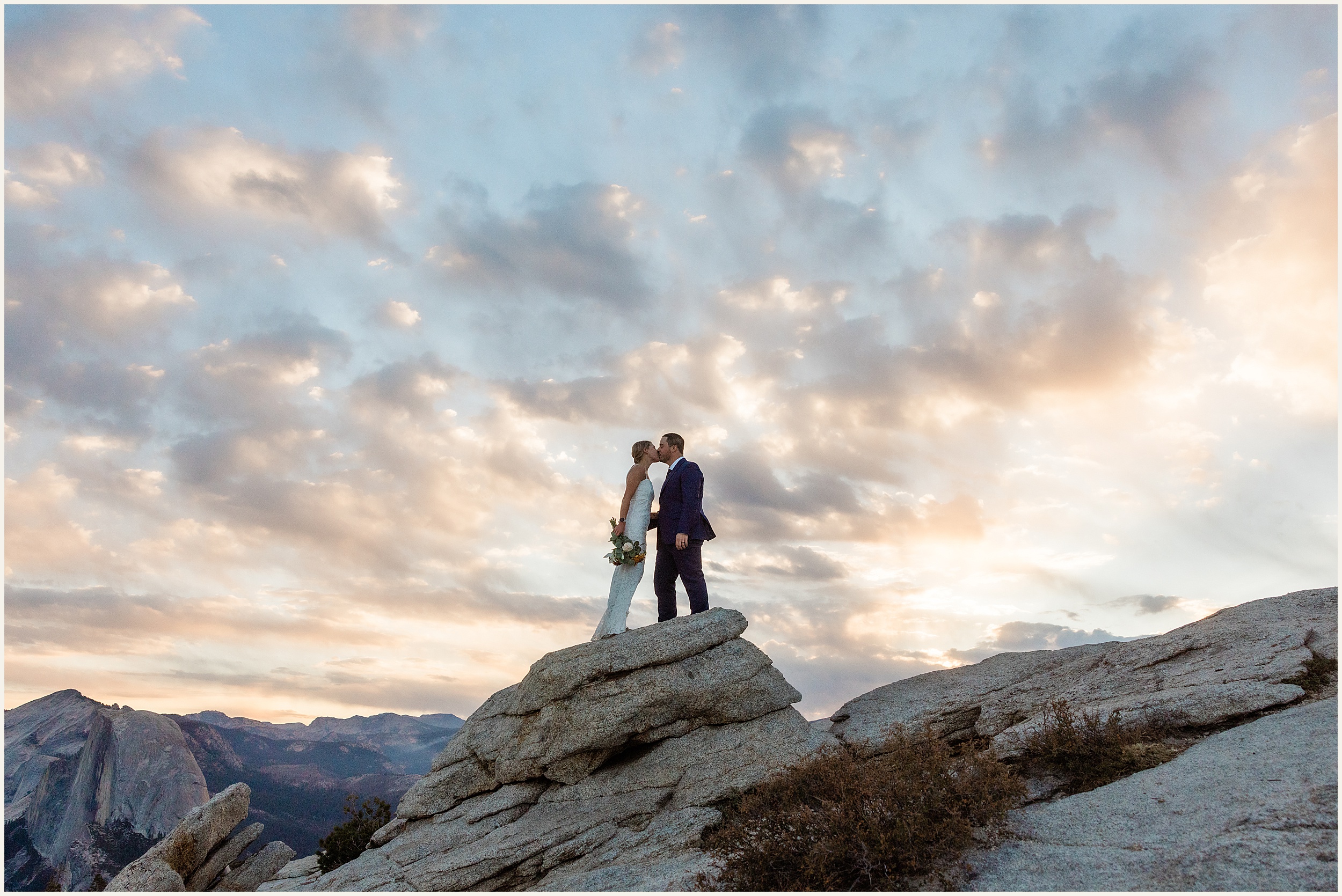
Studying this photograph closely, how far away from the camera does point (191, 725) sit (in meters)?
112

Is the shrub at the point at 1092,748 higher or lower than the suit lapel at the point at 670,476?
lower

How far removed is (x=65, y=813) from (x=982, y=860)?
361ft

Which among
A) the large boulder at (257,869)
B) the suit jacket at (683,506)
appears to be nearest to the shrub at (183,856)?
the large boulder at (257,869)

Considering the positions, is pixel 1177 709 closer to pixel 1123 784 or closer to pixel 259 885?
pixel 1123 784

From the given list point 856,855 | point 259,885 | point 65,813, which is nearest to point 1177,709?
point 856,855

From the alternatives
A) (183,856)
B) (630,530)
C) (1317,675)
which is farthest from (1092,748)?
(183,856)

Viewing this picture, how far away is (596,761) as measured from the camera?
15.8m

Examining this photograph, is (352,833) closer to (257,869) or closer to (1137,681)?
(257,869)

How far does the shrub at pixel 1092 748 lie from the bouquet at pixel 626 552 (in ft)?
30.2

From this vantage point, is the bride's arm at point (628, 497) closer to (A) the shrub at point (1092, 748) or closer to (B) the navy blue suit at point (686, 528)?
(B) the navy blue suit at point (686, 528)

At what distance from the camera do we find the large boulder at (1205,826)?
7.53m

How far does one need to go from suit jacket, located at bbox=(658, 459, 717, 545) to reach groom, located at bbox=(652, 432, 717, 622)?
1 cm

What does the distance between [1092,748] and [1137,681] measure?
3.73 meters

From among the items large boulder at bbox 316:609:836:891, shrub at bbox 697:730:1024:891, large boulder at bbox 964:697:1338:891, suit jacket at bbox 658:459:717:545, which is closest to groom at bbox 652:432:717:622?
suit jacket at bbox 658:459:717:545
